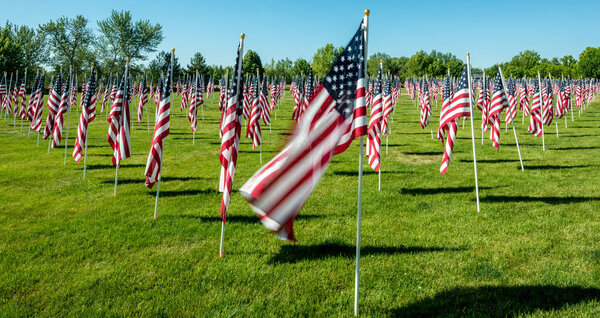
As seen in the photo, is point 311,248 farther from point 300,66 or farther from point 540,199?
point 300,66

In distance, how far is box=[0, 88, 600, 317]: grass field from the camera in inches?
203

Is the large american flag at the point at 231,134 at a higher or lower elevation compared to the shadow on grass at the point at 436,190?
higher

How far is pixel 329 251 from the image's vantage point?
6883mm

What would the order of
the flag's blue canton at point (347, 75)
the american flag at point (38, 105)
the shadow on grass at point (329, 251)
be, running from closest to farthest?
the flag's blue canton at point (347, 75)
the shadow on grass at point (329, 251)
the american flag at point (38, 105)

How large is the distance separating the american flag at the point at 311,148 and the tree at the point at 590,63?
115244 millimetres

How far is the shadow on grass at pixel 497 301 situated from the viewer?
4.87 m

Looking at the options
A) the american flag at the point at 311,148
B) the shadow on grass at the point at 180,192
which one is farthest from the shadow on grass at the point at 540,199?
the shadow on grass at the point at 180,192

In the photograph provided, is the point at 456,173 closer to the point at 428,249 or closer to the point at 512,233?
the point at 512,233

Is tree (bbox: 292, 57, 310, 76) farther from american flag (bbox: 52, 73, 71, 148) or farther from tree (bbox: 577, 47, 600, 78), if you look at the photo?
american flag (bbox: 52, 73, 71, 148)

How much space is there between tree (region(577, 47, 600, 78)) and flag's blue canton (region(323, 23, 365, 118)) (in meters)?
115

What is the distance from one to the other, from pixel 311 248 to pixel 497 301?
3264 millimetres

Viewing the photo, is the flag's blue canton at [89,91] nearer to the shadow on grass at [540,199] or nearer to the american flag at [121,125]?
the american flag at [121,125]

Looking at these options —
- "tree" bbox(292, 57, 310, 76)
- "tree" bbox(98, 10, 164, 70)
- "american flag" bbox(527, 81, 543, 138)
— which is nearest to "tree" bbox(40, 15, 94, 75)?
"tree" bbox(98, 10, 164, 70)

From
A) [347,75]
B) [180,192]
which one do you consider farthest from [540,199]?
[180,192]
